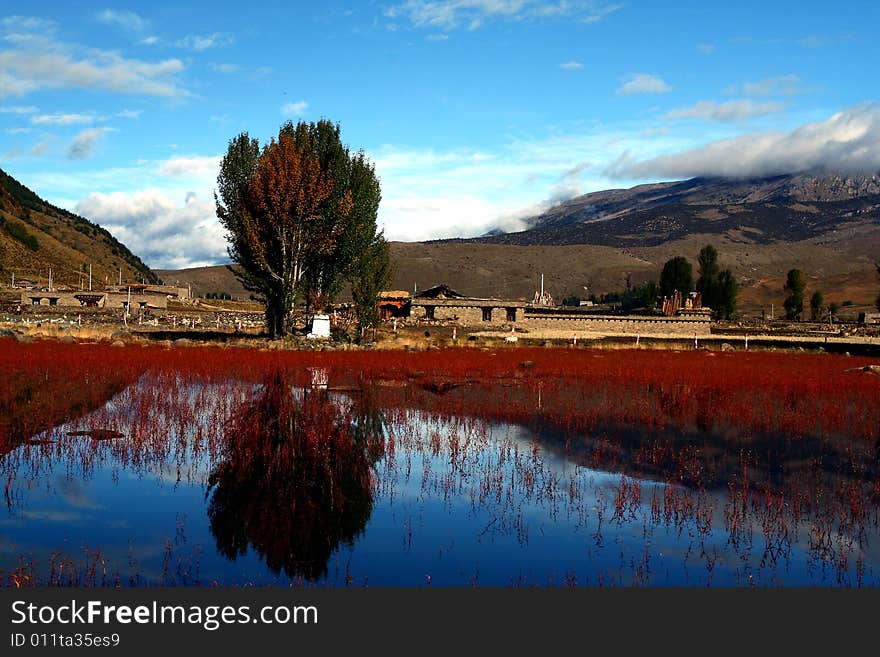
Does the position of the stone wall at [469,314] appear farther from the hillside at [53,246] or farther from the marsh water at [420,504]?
the hillside at [53,246]

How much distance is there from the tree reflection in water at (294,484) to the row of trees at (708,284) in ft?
309

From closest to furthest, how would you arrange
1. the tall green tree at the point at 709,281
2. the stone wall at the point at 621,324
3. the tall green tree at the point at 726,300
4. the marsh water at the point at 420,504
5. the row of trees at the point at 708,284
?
the marsh water at the point at 420,504, the stone wall at the point at 621,324, the tall green tree at the point at 726,300, the row of trees at the point at 708,284, the tall green tree at the point at 709,281

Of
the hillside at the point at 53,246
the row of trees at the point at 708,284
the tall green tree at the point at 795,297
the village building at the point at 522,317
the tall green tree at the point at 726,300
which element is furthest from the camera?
the tall green tree at the point at 795,297

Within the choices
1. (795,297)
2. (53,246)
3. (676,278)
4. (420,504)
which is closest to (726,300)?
(676,278)

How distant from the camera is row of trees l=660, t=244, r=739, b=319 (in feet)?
341

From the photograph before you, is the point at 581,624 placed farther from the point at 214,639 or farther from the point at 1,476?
the point at 1,476

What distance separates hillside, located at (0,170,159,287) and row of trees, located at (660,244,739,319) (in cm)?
8698

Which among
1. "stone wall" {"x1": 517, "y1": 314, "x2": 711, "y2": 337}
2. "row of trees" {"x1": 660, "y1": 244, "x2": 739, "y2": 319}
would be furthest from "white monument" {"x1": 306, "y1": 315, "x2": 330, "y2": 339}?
"row of trees" {"x1": 660, "y1": 244, "x2": 739, "y2": 319}

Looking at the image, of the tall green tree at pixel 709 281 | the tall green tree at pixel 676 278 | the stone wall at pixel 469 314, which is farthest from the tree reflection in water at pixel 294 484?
the tall green tree at pixel 676 278

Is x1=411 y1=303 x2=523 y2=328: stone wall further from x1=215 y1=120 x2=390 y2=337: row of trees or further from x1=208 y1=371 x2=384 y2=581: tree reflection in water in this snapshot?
x1=208 y1=371 x2=384 y2=581: tree reflection in water

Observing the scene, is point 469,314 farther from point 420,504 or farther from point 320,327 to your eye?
point 420,504

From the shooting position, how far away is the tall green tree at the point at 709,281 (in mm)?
105500

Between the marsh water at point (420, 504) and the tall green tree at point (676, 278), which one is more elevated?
the tall green tree at point (676, 278)

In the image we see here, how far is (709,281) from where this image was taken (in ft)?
353
